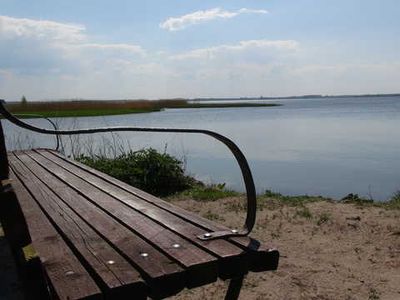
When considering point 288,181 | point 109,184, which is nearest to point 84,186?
point 109,184

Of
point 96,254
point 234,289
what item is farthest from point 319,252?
point 96,254

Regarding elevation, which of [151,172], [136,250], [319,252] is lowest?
[319,252]

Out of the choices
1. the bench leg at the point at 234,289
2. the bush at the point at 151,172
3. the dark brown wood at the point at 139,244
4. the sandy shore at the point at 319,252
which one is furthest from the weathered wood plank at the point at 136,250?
the bush at the point at 151,172

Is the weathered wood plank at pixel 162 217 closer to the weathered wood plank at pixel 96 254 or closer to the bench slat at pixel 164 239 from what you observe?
the bench slat at pixel 164 239

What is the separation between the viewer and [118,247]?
185 centimetres

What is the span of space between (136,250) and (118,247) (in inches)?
3.4

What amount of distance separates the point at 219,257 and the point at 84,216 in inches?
35.1

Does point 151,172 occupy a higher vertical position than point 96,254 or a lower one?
lower

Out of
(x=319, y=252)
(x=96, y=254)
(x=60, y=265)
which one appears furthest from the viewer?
(x=319, y=252)

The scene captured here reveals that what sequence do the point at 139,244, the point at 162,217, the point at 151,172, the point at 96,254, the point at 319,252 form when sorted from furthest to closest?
the point at 151,172 → the point at 319,252 → the point at 162,217 → the point at 139,244 → the point at 96,254

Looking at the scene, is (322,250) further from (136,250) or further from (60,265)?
(60,265)

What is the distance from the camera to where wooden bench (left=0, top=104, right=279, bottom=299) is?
1.54 metres

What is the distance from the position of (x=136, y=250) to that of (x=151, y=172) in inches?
213

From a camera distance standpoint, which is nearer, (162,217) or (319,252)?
(162,217)
